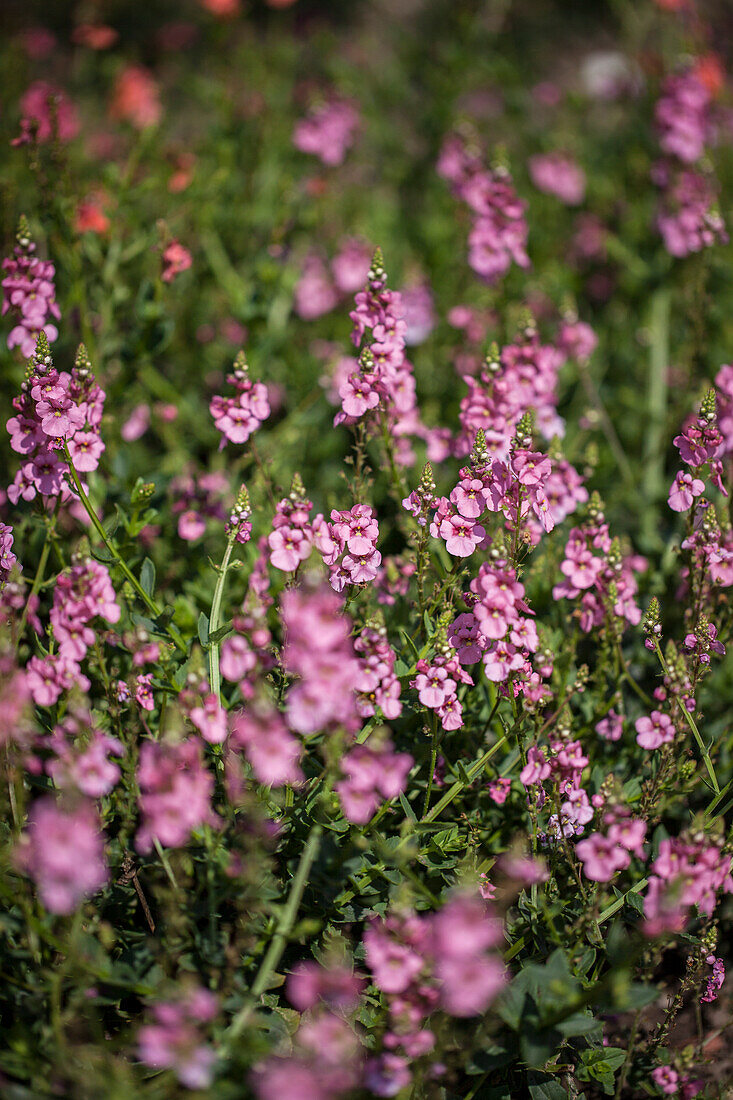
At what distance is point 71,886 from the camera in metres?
1.82

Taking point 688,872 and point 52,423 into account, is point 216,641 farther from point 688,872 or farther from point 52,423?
point 688,872

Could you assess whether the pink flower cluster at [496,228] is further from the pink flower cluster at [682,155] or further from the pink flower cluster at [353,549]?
the pink flower cluster at [353,549]

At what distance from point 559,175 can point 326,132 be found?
5.42 feet

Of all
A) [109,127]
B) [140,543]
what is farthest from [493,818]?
[109,127]

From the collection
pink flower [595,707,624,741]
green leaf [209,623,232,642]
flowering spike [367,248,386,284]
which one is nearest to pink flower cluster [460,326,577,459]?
flowering spike [367,248,386,284]

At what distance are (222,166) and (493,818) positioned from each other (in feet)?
13.0

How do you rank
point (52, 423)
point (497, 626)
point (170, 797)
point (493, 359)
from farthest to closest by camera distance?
point (493, 359) → point (52, 423) → point (497, 626) → point (170, 797)

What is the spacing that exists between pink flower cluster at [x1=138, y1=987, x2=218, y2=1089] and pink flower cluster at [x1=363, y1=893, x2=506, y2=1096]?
417 mm

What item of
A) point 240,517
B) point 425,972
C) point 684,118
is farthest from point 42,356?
point 684,118

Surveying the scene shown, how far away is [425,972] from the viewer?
2.03 m

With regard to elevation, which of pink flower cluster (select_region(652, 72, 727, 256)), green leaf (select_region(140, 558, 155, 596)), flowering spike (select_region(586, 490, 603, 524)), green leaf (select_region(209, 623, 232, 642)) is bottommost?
green leaf (select_region(140, 558, 155, 596))

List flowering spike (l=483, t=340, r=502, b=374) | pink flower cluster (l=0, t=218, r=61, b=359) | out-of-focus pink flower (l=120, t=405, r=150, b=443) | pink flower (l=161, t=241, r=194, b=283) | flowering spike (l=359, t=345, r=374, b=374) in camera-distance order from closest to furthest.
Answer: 1. flowering spike (l=359, t=345, r=374, b=374)
2. pink flower cluster (l=0, t=218, r=61, b=359)
3. flowering spike (l=483, t=340, r=502, b=374)
4. pink flower (l=161, t=241, r=194, b=283)
5. out-of-focus pink flower (l=120, t=405, r=150, b=443)

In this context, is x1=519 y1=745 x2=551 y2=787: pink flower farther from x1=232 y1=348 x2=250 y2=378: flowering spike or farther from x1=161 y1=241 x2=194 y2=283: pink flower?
x1=161 y1=241 x2=194 y2=283: pink flower

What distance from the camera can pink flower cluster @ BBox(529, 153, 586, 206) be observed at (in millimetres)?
5754
